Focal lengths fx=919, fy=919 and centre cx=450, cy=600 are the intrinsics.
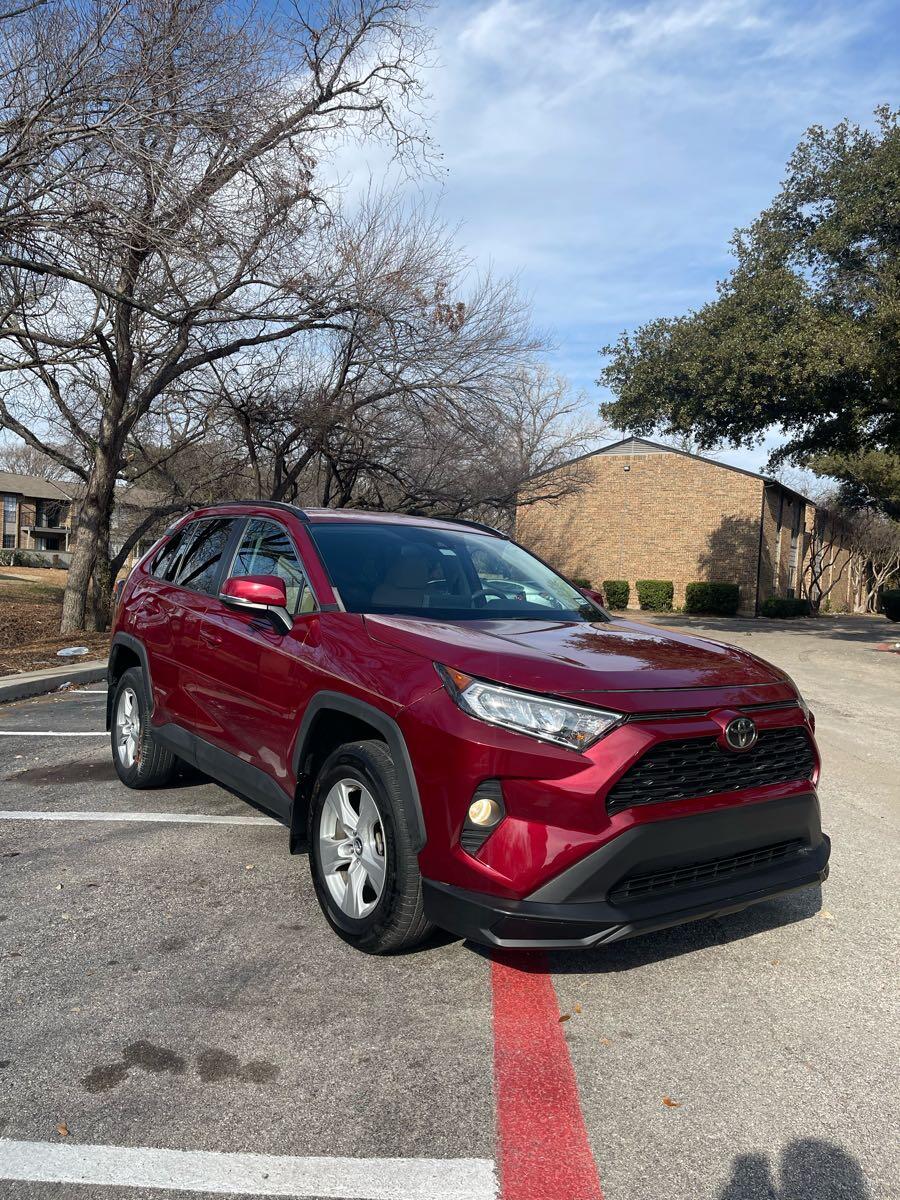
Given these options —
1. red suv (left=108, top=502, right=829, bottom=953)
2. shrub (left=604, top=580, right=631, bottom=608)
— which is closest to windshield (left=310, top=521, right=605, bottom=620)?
red suv (left=108, top=502, right=829, bottom=953)

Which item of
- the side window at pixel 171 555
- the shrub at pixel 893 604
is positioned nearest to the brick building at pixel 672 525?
the shrub at pixel 893 604

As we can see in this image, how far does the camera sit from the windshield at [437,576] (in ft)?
13.7

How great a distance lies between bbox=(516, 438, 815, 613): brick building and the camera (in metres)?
35.0

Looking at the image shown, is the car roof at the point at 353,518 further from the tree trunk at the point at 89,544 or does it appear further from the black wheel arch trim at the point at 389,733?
the tree trunk at the point at 89,544

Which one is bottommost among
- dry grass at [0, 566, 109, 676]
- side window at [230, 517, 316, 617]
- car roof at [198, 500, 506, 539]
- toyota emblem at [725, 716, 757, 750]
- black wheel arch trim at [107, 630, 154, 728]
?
dry grass at [0, 566, 109, 676]

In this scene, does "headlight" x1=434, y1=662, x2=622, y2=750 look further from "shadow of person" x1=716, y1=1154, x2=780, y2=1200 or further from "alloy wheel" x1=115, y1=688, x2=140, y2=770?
"alloy wheel" x1=115, y1=688, x2=140, y2=770

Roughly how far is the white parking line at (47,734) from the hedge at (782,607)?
30411 millimetres

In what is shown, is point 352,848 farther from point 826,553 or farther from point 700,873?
point 826,553

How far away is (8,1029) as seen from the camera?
3.03m

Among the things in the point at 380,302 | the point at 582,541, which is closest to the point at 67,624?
the point at 380,302

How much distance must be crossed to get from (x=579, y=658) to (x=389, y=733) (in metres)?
0.74

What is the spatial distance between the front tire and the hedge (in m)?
33.1

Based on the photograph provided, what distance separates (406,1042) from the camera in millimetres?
2977

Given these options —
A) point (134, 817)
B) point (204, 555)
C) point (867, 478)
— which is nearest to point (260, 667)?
point (204, 555)
